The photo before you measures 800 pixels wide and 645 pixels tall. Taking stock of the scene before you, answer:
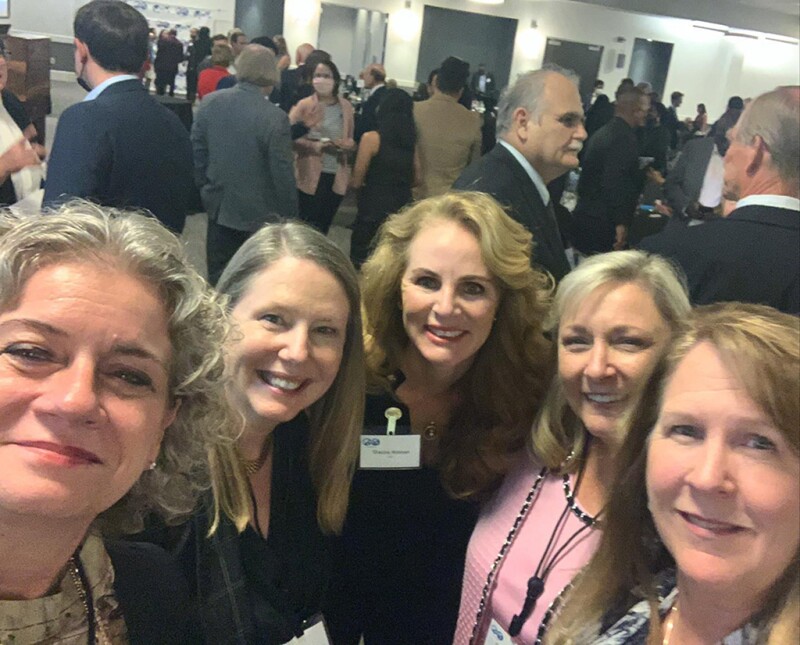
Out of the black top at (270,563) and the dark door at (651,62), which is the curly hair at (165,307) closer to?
the black top at (270,563)

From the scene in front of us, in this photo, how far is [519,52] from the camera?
8672mm

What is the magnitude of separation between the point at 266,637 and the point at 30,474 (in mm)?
763

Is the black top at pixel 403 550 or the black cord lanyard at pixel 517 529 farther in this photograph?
the black top at pixel 403 550

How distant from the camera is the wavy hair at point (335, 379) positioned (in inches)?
66.2

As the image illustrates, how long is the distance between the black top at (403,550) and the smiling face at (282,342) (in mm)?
354

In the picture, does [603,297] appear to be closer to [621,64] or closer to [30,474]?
[30,474]

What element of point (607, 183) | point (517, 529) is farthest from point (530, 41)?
point (517, 529)

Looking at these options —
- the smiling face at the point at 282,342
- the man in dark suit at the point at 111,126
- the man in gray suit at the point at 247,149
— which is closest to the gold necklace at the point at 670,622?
the smiling face at the point at 282,342

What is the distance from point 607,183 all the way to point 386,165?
1457 millimetres

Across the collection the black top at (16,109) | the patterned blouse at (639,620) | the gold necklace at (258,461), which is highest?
the black top at (16,109)

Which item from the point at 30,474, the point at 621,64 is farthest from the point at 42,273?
the point at 621,64

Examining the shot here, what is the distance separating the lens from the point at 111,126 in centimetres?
286

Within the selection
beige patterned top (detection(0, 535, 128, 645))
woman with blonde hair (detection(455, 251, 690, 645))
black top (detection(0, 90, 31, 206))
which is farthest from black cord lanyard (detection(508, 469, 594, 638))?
black top (detection(0, 90, 31, 206))

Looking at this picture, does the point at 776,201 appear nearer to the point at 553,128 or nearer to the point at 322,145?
the point at 553,128
